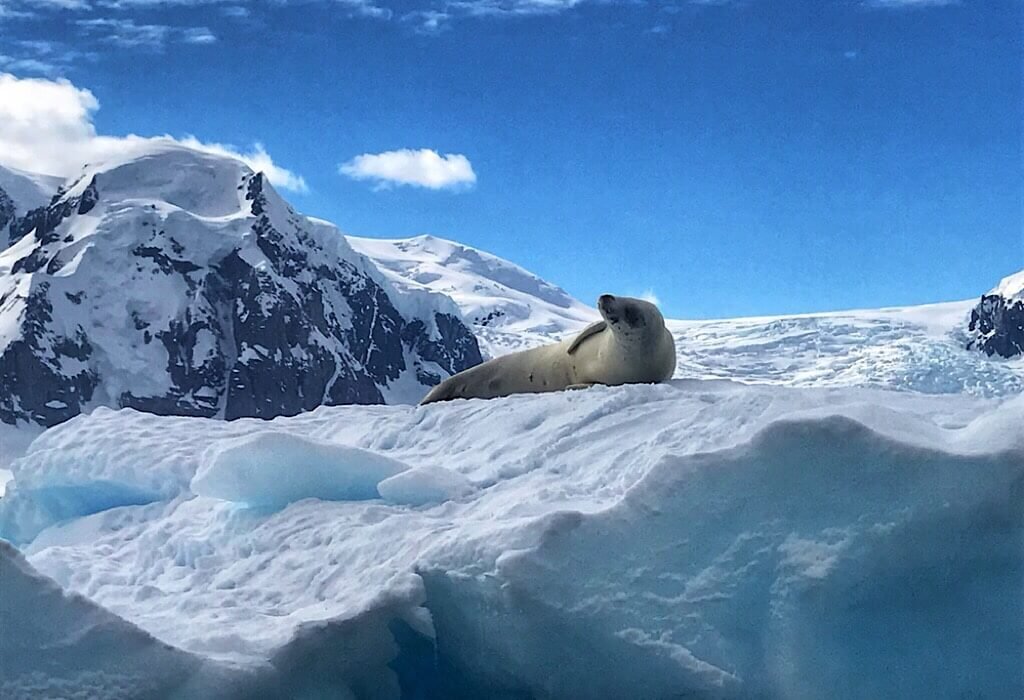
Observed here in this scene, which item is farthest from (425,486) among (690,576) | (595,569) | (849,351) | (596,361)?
(849,351)

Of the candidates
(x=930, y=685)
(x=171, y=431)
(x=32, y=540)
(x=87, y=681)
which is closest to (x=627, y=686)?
(x=930, y=685)

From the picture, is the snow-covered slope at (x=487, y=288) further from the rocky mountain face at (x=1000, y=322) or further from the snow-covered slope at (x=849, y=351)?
the rocky mountain face at (x=1000, y=322)

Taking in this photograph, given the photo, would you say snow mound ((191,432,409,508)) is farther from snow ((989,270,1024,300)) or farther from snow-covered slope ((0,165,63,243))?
snow-covered slope ((0,165,63,243))

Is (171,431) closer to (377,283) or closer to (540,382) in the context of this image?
(540,382)

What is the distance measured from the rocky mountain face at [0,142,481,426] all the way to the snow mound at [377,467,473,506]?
49.7 meters

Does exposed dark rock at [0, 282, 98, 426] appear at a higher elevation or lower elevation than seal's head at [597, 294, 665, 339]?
higher

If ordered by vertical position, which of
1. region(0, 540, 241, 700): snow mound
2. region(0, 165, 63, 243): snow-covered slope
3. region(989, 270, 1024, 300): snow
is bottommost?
region(0, 540, 241, 700): snow mound

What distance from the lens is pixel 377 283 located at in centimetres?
6569

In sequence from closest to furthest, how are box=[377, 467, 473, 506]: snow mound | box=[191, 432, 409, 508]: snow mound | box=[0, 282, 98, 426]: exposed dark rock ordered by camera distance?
1. box=[377, 467, 473, 506]: snow mound
2. box=[191, 432, 409, 508]: snow mound
3. box=[0, 282, 98, 426]: exposed dark rock

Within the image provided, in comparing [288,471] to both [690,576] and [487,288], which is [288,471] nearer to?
[690,576]

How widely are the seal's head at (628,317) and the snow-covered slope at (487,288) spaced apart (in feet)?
164

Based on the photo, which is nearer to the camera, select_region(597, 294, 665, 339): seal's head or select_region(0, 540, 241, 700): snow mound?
select_region(0, 540, 241, 700): snow mound

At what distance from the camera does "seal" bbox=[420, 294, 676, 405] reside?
6.03m

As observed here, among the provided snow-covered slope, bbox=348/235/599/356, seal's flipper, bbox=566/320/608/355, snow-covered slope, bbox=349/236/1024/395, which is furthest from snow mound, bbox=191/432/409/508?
snow-covered slope, bbox=348/235/599/356
